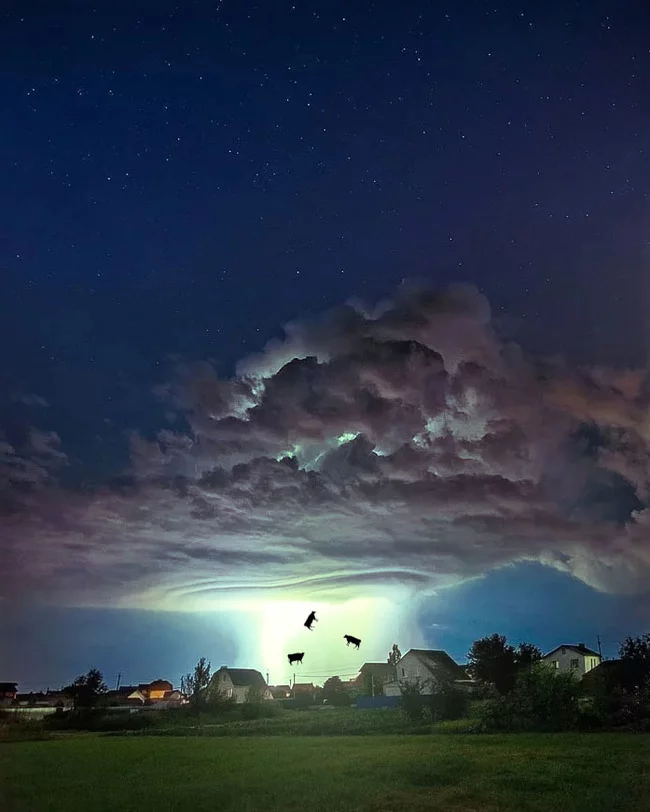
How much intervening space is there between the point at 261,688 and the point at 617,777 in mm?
3184

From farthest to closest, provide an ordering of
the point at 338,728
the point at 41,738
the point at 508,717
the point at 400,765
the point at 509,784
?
the point at 508,717 → the point at 338,728 → the point at 41,738 → the point at 400,765 → the point at 509,784

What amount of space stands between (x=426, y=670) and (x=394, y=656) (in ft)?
2.39

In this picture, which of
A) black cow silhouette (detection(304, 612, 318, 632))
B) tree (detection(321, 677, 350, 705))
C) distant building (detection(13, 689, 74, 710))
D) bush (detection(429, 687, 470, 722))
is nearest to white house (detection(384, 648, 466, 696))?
bush (detection(429, 687, 470, 722))

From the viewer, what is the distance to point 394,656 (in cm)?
666

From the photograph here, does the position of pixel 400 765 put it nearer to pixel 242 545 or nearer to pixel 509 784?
pixel 509 784

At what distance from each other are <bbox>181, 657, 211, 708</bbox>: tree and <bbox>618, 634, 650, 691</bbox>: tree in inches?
175

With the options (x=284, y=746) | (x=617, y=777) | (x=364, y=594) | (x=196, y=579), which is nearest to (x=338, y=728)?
(x=284, y=746)

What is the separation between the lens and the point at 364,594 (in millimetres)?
6035

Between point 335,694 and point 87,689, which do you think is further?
point 335,694

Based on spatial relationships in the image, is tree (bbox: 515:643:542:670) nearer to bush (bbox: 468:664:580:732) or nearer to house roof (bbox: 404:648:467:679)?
bush (bbox: 468:664:580:732)

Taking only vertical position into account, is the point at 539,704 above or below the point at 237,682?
below

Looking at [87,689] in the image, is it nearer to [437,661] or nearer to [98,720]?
[98,720]

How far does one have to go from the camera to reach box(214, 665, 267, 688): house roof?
605 cm

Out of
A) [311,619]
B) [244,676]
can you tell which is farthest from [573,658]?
[244,676]
